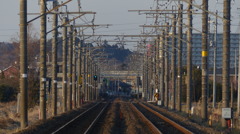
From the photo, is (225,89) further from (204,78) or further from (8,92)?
(8,92)

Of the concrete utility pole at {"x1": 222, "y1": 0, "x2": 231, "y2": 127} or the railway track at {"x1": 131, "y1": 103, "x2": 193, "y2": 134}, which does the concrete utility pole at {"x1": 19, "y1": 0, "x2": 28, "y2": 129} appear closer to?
the railway track at {"x1": 131, "y1": 103, "x2": 193, "y2": 134}

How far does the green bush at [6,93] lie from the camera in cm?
7194

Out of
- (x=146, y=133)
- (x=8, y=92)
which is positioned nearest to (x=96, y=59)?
(x=8, y=92)

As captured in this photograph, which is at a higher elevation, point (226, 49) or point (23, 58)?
point (226, 49)

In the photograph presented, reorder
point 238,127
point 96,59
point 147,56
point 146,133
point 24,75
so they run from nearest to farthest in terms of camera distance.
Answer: point 146,133, point 24,75, point 238,127, point 147,56, point 96,59

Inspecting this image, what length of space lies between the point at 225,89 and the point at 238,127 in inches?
147

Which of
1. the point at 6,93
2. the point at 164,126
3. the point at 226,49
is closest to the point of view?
the point at 226,49

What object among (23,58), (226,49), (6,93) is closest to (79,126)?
(23,58)

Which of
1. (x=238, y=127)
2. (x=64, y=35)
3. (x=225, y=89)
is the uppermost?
(x=64, y=35)

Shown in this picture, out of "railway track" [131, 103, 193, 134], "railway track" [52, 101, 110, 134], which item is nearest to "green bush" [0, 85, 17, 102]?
"railway track" [52, 101, 110, 134]

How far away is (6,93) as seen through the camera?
2901 inches

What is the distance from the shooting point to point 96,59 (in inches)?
4892

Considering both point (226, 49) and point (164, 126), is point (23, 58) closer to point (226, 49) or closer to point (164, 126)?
point (164, 126)

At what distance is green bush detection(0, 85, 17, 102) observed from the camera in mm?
71938
